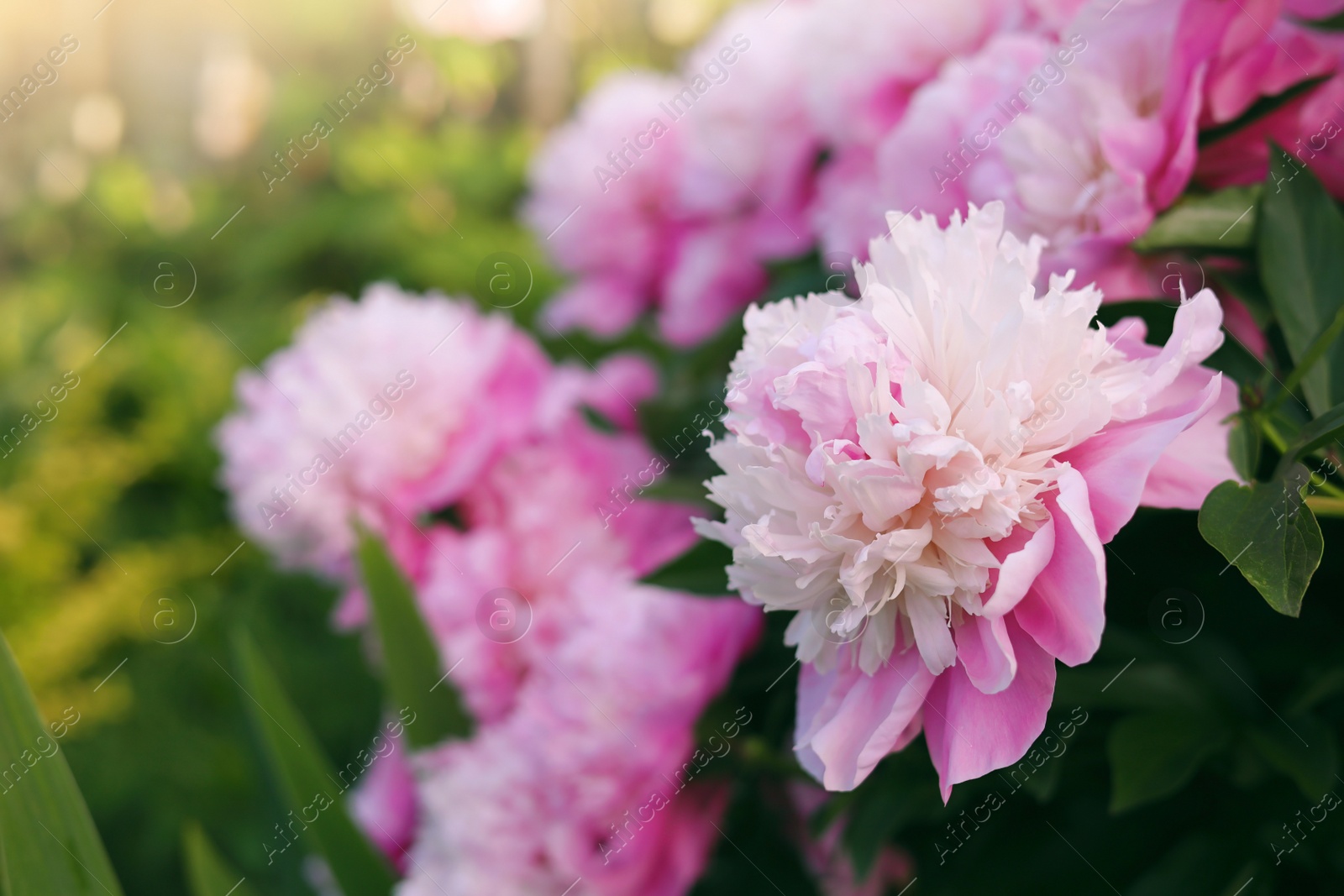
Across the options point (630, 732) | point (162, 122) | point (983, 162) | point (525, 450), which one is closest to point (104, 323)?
point (162, 122)

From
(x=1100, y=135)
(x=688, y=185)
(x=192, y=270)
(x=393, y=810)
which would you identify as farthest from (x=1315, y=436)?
(x=192, y=270)

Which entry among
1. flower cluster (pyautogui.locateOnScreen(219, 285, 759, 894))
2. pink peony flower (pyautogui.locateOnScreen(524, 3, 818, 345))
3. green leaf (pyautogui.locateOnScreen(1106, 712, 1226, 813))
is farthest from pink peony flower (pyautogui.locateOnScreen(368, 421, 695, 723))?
green leaf (pyautogui.locateOnScreen(1106, 712, 1226, 813))

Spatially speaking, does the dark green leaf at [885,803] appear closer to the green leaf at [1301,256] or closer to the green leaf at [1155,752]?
the green leaf at [1155,752]

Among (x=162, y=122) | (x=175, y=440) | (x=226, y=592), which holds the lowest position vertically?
(x=226, y=592)

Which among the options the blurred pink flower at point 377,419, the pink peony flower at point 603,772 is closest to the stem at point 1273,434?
the pink peony flower at point 603,772

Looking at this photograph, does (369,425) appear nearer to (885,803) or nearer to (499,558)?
(499,558)

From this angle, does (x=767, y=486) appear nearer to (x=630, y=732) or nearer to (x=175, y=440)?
(x=630, y=732)

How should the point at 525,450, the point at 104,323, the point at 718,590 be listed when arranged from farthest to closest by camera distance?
the point at 104,323 → the point at 525,450 → the point at 718,590
